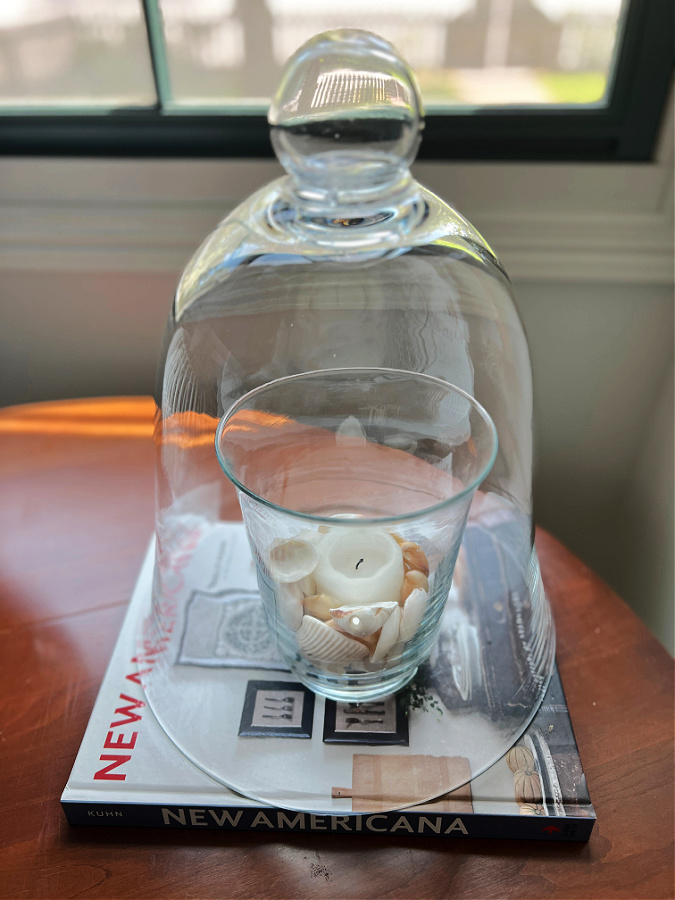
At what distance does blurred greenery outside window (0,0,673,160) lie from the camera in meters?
0.77

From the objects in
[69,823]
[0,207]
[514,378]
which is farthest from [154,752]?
[0,207]

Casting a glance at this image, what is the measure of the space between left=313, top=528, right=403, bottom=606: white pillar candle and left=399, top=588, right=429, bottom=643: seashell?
0.04ft

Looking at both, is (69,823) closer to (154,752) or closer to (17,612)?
(154,752)

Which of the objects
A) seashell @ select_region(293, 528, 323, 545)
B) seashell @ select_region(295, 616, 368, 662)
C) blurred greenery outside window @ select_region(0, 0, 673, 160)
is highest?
blurred greenery outside window @ select_region(0, 0, 673, 160)

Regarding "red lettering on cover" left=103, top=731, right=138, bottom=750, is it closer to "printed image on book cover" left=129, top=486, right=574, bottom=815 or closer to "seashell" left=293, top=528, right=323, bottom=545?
"printed image on book cover" left=129, top=486, right=574, bottom=815

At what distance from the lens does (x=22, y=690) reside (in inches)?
18.9

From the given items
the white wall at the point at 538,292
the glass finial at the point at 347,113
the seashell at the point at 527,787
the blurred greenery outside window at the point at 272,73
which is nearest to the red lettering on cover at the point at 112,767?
the seashell at the point at 527,787

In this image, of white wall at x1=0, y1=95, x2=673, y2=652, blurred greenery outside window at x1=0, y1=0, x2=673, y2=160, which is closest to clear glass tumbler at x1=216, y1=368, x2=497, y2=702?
white wall at x1=0, y1=95, x2=673, y2=652

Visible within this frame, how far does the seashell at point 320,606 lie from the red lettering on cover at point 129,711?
0.13 m

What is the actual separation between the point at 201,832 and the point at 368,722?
111 millimetres

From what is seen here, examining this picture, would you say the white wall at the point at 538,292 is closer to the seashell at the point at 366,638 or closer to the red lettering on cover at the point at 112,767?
the seashell at the point at 366,638

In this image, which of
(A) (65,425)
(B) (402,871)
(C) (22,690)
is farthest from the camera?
(A) (65,425)

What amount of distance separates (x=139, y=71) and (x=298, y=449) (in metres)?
0.61

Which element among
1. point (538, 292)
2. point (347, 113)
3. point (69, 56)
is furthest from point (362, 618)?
point (69, 56)
